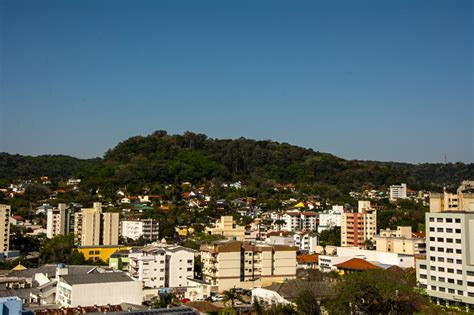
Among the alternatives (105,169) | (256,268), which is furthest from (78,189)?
(256,268)

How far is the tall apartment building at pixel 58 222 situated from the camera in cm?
3741

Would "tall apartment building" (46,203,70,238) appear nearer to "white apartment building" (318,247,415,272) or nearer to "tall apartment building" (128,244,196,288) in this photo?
"tall apartment building" (128,244,196,288)

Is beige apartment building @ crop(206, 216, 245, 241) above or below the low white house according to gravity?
above

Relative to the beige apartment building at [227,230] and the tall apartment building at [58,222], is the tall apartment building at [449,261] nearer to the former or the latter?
the beige apartment building at [227,230]

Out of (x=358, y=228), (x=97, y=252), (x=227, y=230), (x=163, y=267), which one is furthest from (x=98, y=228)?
(x=358, y=228)

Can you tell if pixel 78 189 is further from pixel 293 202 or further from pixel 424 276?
pixel 424 276

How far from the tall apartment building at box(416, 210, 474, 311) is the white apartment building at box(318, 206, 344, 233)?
1914cm

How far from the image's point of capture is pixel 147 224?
123 feet

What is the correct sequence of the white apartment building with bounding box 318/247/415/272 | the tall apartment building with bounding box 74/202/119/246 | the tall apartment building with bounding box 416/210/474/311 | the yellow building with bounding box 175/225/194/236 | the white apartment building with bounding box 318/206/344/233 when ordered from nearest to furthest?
the tall apartment building with bounding box 416/210/474/311 < the white apartment building with bounding box 318/247/415/272 < the tall apartment building with bounding box 74/202/119/246 < the yellow building with bounding box 175/225/194/236 < the white apartment building with bounding box 318/206/344/233

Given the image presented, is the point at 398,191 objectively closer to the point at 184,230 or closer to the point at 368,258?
the point at 184,230

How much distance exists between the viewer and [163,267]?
80.0 feet

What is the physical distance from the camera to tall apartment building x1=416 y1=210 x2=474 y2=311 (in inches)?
792

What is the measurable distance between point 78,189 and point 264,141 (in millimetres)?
29011

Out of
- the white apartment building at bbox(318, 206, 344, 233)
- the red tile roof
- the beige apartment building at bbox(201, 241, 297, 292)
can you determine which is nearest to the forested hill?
the white apartment building at bbox(318, 206, 344, 233)
